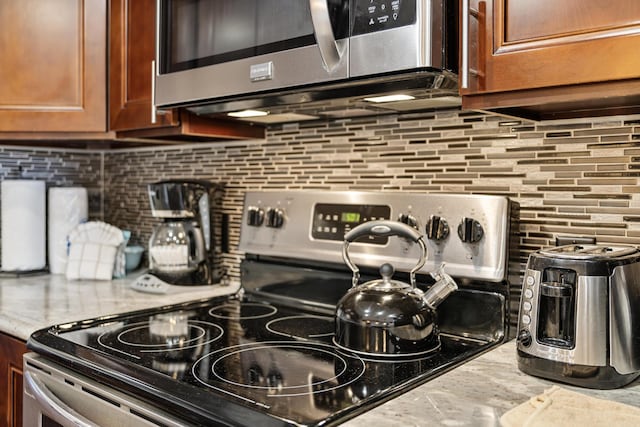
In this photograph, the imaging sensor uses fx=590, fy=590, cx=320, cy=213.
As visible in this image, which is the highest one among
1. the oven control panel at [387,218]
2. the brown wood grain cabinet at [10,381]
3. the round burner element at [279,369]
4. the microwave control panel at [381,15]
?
the microwave control panel at [381,15]

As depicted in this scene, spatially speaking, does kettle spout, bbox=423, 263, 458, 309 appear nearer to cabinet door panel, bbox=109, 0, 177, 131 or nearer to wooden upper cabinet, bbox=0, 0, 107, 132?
cabinet door panel, bbox=109, 0, 177, 131

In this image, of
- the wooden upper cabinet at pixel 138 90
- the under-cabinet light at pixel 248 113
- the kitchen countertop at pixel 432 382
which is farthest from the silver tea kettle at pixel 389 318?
the wooden upper cabinet at pixel 138 90

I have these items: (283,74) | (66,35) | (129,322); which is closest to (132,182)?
(66,35)

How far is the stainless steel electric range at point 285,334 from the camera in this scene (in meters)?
0.92

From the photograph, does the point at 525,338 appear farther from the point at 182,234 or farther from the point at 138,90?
the point at 138,90

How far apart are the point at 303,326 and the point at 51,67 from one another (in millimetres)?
1141

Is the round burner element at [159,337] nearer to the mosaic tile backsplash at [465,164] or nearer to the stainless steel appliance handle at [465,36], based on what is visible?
the mosaic tile backsplash at [465,164]

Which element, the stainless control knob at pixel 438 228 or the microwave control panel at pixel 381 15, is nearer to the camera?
the microwave control panel at pixel 381 15

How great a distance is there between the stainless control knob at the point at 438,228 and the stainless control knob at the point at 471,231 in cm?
4

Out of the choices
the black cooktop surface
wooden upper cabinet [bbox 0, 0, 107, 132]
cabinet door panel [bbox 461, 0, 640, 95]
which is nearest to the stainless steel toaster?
the black cooktop surface

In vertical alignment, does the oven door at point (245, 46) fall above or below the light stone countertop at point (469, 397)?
above

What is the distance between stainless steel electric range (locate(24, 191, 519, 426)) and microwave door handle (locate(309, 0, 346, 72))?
1.27 feet

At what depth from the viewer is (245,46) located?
4.31 feet

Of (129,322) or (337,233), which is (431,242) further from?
(129,322)
